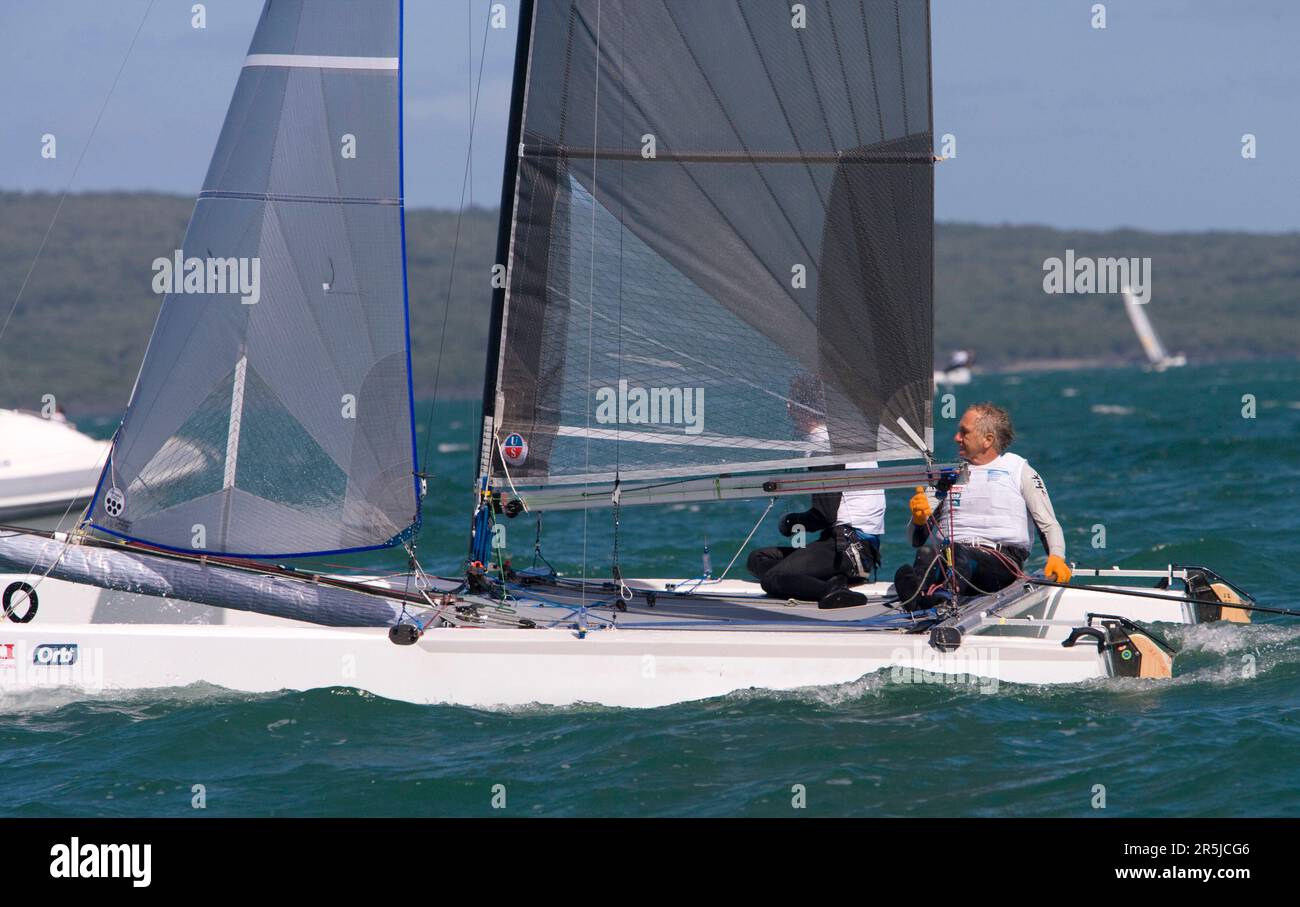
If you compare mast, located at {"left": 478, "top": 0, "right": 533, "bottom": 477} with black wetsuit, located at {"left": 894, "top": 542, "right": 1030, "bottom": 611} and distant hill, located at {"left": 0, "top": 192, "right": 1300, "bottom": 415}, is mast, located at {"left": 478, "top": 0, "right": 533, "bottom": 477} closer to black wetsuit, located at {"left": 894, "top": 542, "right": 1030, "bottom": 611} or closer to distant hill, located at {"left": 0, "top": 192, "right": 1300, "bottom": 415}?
black wetsuit, located at {"left": 894, "top": 542, "right": 1030, "bottom": 611}

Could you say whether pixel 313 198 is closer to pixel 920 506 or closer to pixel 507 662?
pixel 507 662

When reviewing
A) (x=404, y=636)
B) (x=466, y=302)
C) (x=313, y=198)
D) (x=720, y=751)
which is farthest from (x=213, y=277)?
(x=466, y=302)

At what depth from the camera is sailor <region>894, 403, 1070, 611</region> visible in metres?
7.65

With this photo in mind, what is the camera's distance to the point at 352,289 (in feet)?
24.9

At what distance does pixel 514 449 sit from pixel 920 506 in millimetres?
2120

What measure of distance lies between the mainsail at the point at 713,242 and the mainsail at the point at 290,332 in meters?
0.67

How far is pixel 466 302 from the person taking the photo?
5817 inches
